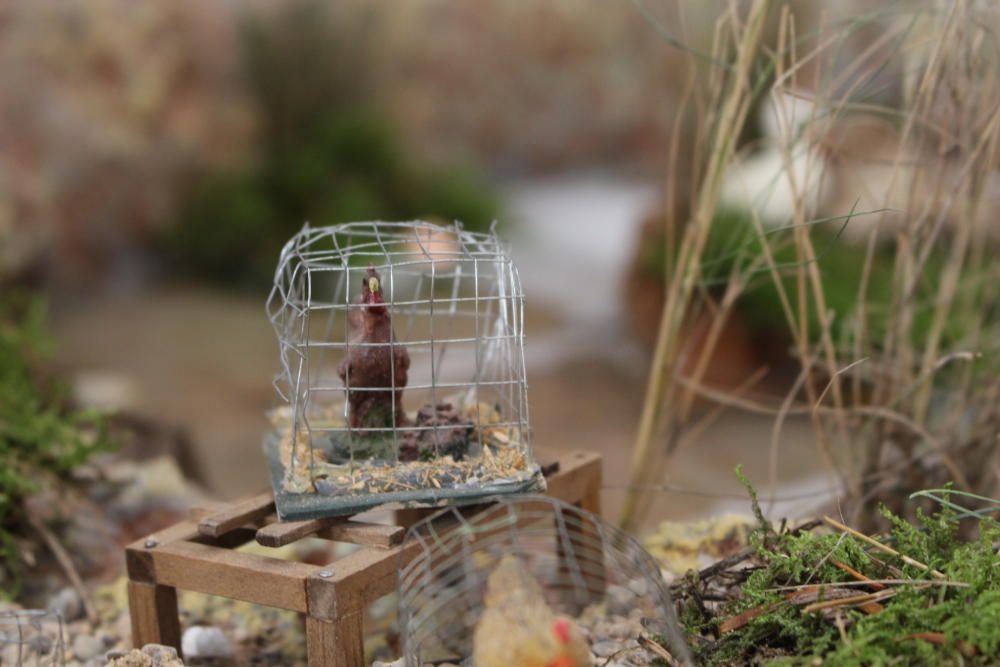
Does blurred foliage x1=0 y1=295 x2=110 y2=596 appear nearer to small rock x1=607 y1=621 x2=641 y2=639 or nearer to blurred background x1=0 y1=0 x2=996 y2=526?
blurred background x1=0 y1=0 x2=996 y2=526

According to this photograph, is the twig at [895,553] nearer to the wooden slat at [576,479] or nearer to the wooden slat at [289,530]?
the wooden slat at [576,479]

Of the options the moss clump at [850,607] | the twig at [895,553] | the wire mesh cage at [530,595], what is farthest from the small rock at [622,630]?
the twig at [895,553]

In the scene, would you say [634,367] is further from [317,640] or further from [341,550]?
[317,640]

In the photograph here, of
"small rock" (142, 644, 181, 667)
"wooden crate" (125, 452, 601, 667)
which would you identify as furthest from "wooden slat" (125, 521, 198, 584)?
"small rock" (142, 644, 181, 667)

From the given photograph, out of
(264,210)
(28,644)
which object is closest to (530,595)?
(28,644)

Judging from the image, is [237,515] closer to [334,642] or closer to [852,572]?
[334,642]

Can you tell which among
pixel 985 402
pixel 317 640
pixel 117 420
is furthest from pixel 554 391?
pixel 317 640
